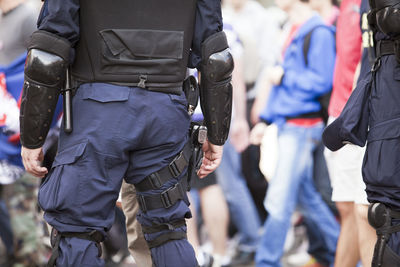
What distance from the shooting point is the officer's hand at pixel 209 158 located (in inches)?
171

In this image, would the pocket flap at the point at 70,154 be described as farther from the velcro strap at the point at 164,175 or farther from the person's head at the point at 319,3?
the person's head at the point at 319,3

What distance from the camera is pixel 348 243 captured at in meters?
5.42

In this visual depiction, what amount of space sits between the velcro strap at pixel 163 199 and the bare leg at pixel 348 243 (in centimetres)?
182

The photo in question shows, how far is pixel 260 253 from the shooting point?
20.7ft

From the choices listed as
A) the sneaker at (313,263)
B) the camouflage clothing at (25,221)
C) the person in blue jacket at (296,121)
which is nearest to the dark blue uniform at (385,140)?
the person in blue jacket at (296,121)

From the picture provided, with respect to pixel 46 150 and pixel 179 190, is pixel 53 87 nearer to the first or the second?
pixel 179 190

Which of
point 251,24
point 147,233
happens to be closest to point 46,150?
point 147,233

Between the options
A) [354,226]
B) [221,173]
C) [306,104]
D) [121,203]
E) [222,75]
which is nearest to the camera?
[222,75]

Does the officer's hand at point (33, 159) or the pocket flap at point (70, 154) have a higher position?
the pocket flap at point (70, 154)

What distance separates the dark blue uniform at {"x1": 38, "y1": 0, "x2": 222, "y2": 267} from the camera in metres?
3.76

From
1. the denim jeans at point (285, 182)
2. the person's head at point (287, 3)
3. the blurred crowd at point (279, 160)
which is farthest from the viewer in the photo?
the person's head at point (287, 3)

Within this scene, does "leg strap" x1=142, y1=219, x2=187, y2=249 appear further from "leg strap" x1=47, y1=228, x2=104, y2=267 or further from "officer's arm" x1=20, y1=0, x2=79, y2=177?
"officer's arm" x1=20, y1=0, x2=79, y2=177

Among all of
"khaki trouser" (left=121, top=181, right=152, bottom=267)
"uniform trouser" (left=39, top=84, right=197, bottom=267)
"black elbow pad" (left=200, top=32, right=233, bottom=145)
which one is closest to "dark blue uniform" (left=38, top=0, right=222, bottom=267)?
"uniform trouser" (left=39, top=84, right=197, bottom=267)

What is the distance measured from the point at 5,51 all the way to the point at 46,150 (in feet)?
2.98
